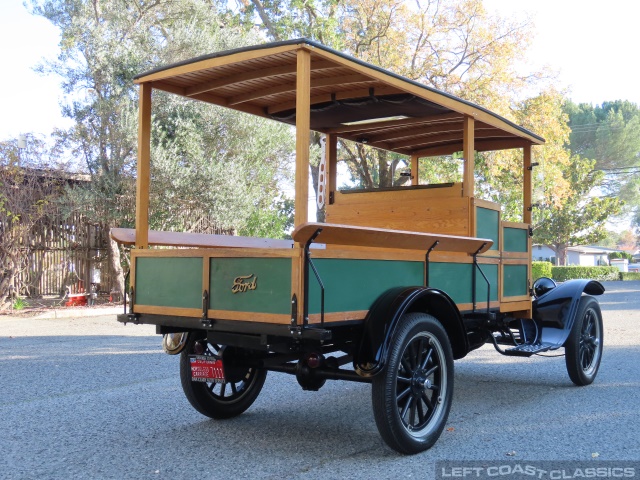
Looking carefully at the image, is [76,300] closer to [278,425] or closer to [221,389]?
[221,389]

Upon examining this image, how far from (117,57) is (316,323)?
1322cm

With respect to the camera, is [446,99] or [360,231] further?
[446,99]

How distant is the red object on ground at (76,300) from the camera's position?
47.1 ft

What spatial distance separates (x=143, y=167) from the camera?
4.91 m

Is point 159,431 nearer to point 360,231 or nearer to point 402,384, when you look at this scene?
point 402,384

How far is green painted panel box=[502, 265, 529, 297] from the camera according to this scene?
19.5ft

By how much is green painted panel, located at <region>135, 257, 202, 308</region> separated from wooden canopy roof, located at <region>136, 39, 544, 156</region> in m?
1.30

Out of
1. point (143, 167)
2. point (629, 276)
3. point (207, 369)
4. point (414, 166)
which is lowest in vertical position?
point (629, 276)

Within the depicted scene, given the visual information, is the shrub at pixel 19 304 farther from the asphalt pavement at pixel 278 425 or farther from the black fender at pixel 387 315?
the black fender at pixel 387 315

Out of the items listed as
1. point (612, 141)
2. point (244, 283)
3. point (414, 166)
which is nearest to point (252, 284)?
point (244, 283)

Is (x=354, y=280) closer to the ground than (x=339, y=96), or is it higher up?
closer to the ground


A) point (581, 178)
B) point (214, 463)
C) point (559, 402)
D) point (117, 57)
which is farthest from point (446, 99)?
point (581, 178)

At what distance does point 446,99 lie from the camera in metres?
5.12

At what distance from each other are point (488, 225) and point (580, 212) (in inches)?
1409
